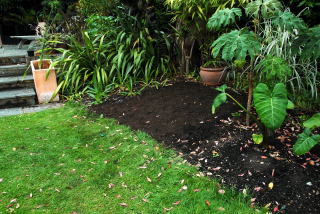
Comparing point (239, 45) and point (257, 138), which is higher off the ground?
point (239, 45)

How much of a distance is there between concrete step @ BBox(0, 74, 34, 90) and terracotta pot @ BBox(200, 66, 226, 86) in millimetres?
2952

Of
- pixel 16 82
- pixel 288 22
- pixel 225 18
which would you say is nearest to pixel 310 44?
pixel 288 22

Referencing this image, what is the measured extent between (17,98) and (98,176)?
2.68 m

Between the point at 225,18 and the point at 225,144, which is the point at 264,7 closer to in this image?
the point at 225,18

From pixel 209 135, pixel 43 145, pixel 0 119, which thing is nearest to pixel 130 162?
pixel 209 135

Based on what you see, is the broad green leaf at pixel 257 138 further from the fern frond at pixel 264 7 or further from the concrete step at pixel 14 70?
the concrete step at pixel 14 70

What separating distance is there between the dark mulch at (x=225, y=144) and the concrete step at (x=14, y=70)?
6.38 ft

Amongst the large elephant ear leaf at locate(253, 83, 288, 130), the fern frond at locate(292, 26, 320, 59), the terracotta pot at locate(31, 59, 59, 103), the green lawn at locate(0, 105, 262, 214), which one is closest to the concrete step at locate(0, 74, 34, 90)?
the terracotta pot at locate(31, 59, 59, 103)

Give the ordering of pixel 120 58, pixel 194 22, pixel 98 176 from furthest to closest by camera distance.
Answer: pixel 120 58, pixel 194 22, pixel 98 176

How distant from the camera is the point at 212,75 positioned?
15.2 ft

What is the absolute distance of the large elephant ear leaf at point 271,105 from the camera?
7.86 ft

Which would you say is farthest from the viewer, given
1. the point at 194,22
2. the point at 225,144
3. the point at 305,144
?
the point at 194,22

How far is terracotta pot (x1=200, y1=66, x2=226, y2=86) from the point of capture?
462 cm

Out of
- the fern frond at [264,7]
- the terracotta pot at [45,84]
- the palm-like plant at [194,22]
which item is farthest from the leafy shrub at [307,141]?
the terracotta pot at [45,84]
